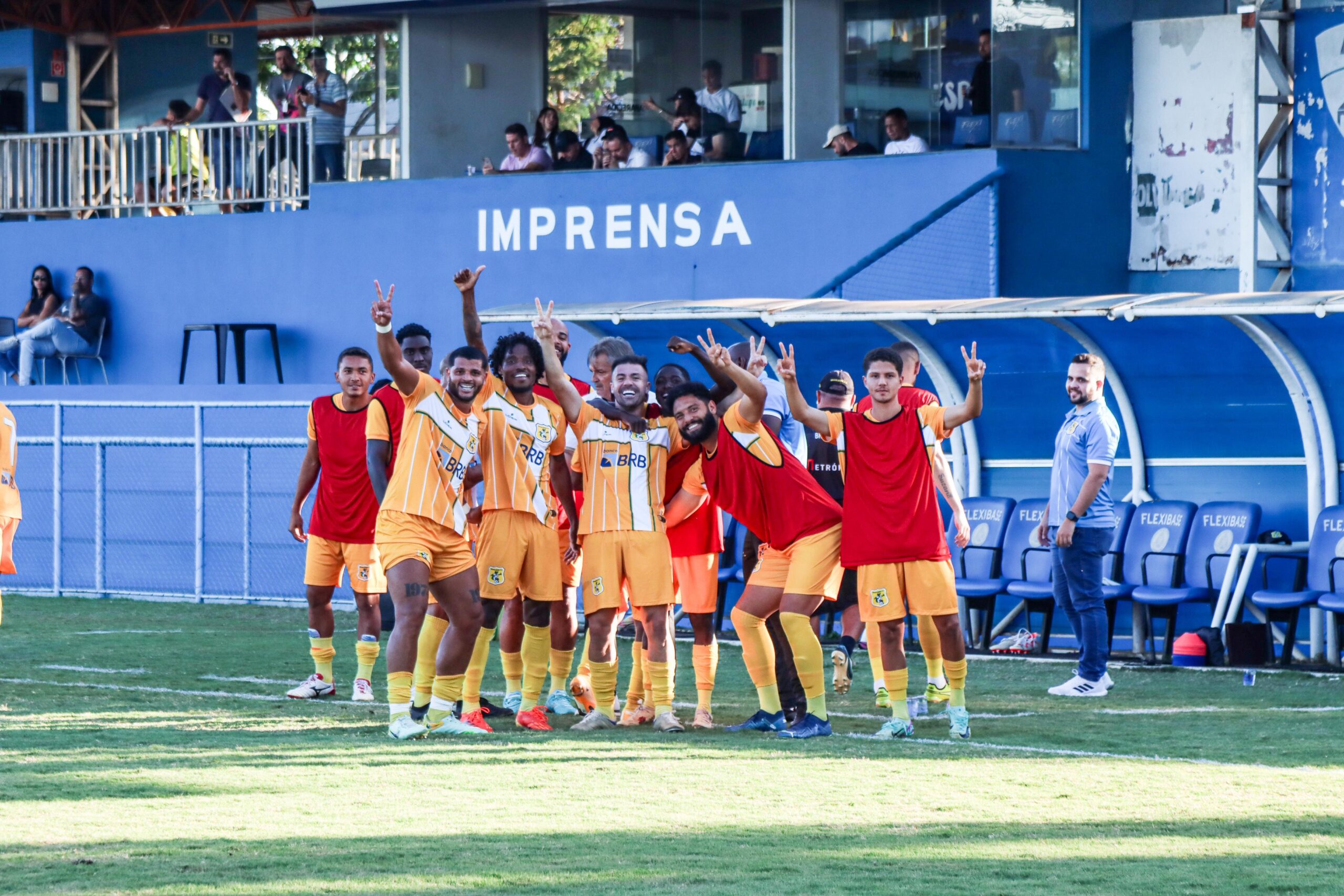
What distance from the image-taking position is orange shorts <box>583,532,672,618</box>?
948cm

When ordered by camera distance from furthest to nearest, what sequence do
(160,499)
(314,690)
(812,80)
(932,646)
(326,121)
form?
(326,121)
(812,80)
(160,499)
(314,690)
(932,646)

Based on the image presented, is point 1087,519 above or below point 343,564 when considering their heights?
above

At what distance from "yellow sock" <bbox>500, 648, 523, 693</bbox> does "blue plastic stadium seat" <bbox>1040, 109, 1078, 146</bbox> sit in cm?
896

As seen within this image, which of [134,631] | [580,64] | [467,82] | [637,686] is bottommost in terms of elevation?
[134,631]

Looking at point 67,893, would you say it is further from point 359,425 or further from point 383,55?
point 383,55

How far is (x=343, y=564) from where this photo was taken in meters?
Answer: 11.4

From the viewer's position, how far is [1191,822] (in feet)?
23.5

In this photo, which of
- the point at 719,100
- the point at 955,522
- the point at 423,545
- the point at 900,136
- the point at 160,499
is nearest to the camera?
the point at 423,545

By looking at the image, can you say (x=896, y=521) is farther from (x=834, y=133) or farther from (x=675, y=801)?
(x=834, y=133)

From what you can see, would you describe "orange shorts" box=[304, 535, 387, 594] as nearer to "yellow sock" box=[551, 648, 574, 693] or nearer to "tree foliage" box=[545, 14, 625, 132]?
"yellow sock" box=[551, 648, 574, 693]

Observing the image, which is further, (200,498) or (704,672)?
(200,498)

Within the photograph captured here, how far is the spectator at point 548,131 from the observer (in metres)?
20.6

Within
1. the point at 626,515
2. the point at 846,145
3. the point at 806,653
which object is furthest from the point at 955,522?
the point at 846,145

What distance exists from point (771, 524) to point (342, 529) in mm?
2833
